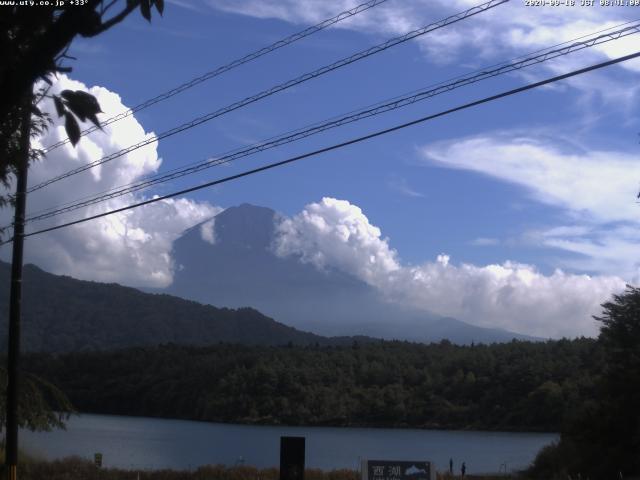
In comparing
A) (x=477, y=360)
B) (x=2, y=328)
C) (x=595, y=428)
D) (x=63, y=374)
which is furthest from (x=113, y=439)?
(x=2, y=328)

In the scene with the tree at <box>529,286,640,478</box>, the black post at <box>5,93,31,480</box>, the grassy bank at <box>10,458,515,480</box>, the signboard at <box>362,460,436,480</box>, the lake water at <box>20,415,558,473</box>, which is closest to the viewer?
the signboard at <box>362,460,436,480</box>

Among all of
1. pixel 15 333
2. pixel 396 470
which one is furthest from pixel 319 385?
pixel 396 470

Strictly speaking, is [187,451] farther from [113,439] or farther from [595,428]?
[595,428]

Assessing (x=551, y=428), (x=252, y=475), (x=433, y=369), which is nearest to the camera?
(x=252, y=475)

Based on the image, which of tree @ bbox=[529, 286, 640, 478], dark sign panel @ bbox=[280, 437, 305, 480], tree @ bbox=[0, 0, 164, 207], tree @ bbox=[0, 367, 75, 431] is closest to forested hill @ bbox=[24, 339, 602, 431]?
tree @ bbox=[529, 286, 640, 478]

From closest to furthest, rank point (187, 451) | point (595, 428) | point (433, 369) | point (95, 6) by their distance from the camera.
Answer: point (95, 6), point (595, 428), point (187, 451), point (433, 369)

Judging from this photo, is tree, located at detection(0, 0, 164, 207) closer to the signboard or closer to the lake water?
the signboard

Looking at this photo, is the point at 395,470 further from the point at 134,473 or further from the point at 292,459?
the point at 134,473
